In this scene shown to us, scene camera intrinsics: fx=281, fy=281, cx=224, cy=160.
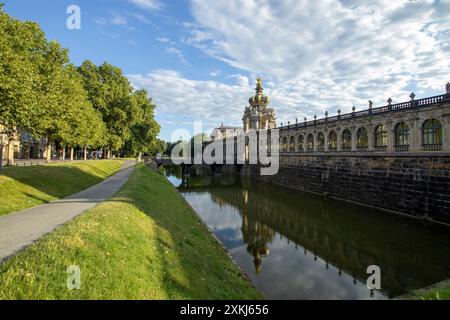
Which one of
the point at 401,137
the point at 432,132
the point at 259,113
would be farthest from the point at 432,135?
the point at 259,113

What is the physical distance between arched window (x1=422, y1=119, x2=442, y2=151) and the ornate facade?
55.7 meters

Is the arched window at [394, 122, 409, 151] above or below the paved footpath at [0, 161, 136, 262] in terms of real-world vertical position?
above

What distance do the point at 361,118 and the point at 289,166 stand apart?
17.7m

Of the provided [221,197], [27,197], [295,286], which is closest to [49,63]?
[27,197]

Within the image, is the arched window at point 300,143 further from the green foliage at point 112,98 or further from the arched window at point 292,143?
the green foliage at point 112,98

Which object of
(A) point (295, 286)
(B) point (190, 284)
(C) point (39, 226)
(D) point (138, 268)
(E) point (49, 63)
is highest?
(E) point (49, 63)

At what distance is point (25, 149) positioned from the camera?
200ft

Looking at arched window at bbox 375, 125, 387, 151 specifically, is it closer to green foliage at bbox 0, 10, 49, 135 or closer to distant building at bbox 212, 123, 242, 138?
green foliage at bbox 0, 10, 49, 135

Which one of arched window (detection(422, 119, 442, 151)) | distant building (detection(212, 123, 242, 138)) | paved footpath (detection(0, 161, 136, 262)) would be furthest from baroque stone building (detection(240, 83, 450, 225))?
distant building (detection(212, 123, 242, 138))

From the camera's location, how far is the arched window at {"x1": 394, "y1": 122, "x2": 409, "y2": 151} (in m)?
27.6

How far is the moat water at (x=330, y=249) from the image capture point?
13.3 meters

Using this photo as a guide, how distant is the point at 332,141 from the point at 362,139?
6725 mm

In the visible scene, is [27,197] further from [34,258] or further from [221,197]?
[221,197]

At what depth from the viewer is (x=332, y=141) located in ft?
135
